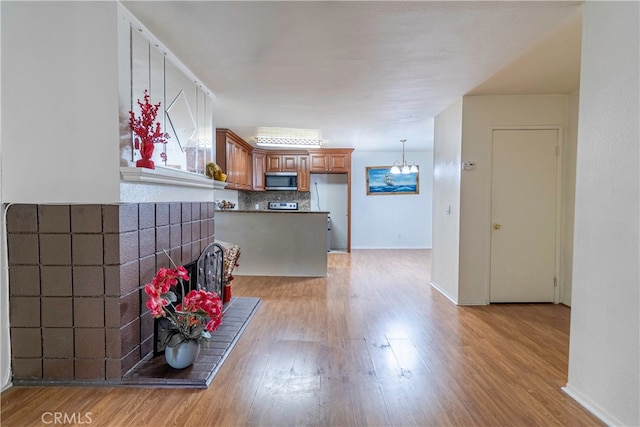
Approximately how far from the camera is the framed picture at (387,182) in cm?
727

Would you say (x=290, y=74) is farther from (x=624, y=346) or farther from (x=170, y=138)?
(x=624, y=346)

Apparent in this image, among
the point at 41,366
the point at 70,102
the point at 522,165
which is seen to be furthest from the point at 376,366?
the point at 522,165

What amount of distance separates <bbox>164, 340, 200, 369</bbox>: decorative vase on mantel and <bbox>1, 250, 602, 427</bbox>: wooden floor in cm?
18

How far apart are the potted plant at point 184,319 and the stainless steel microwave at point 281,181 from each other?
14.5 ft

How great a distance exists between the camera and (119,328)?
1.86 m

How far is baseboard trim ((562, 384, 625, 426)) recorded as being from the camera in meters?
1.54

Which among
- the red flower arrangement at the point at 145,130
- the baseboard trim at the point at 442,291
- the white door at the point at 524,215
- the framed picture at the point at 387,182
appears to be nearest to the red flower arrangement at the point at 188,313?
the red flower arrangement at the point at 145,130

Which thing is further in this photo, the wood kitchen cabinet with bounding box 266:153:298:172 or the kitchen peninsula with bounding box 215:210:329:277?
the wood kitchen cabinet with bounding box 266:153:298:172

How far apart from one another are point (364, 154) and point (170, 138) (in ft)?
17.8

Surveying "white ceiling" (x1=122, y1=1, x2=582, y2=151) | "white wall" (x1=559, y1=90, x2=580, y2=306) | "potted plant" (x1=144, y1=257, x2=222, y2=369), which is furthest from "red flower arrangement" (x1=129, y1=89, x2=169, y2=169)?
"white wall" (x1=559, y1=90, x2=580, y2=306)

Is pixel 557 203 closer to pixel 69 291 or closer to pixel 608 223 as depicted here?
pixel 608 223

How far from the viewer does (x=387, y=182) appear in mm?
7277

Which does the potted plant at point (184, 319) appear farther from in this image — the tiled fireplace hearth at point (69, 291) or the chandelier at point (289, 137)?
the chandelier at point (289, 137)

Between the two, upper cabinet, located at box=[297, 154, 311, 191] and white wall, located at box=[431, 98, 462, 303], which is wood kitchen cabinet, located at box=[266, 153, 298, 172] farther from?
white wall, located at box=[431, 98, 462, 303]
